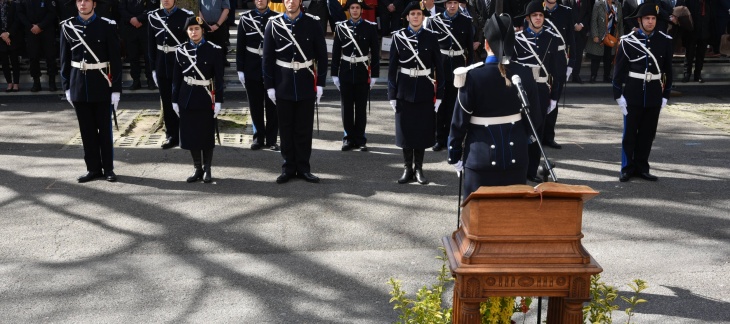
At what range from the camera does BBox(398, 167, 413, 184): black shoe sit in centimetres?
928

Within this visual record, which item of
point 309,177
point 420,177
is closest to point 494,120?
point 420,177

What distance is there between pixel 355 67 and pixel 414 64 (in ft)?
5.18

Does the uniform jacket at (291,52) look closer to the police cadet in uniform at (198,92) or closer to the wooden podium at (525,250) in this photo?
the police cadet in uniform at (198,92)

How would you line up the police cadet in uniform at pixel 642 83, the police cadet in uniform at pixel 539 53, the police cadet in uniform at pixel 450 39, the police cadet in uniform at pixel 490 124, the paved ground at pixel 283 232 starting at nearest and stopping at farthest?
the police cadet in uniform at pixel 490 124 → the paved ground at pixel 283 232 → the police cadet in uniform at pixel 642 83 → the police cadet in uniform at pixel 539 53 → the police cadet in uniform at pixel 450 39

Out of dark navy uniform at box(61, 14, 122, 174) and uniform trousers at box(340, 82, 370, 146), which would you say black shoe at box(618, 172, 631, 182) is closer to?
uniform trousers at box(340, 82, 370, 146)

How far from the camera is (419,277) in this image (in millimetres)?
6520

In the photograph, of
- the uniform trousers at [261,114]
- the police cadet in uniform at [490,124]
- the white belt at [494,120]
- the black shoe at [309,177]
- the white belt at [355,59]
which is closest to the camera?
the police cadet in uniform at [490,124]

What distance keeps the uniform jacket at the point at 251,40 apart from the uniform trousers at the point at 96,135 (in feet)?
6.25

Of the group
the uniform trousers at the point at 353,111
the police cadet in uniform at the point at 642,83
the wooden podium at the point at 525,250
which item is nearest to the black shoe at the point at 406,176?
the uniform trousers at the point at 353,111

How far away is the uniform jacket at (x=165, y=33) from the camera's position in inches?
419

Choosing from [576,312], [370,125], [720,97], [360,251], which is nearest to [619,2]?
[720,97]

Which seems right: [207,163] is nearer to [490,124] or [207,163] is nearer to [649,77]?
[490,124]

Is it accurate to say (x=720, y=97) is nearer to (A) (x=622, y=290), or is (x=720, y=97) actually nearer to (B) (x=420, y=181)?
(B) (x=420, y=181)

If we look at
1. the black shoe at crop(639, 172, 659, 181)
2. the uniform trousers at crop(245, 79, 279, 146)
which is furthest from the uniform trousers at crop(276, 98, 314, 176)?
the black shoe at crop(639, 172, 659, 181)
